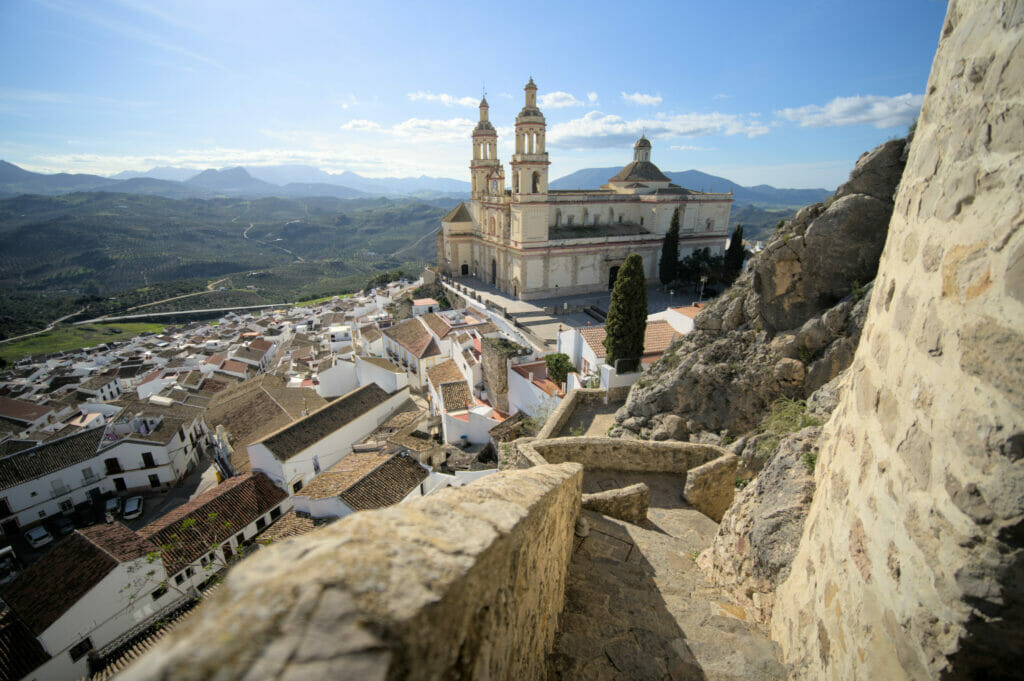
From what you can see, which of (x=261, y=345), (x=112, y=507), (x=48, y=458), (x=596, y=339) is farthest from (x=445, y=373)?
(x=261, y=345)

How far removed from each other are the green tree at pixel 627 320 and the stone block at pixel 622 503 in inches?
341

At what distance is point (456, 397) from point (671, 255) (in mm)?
19933

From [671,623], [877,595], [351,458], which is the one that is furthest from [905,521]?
[351,458]

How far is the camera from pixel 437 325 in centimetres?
2734

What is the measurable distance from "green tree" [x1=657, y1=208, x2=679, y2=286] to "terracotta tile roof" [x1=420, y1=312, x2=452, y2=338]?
51.8ft

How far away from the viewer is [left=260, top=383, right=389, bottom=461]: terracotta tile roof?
18.2 meters

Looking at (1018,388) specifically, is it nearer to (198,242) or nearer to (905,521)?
(905,521)

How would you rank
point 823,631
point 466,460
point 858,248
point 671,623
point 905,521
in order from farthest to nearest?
point 466,460, point 858,248, point 671,623, point 823,631, point 905,521

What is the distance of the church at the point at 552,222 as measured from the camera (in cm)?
3123

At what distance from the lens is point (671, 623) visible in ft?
13.3

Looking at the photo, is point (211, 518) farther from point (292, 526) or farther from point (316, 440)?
point (316, 440)

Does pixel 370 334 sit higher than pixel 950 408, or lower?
lower

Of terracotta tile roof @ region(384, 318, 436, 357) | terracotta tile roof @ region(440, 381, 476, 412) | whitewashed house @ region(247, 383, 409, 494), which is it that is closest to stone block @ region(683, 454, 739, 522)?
terracotta tile roof @ region(440, 381, 476, 412)

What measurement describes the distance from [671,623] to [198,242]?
167m
